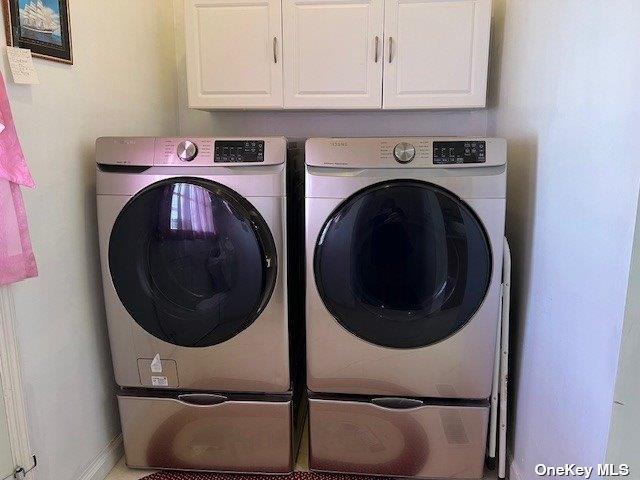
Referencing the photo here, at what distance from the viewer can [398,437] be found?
5.59ft

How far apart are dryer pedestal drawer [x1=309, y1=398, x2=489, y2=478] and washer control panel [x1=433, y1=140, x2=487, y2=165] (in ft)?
2.75

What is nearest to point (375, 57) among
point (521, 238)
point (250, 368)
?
point (521, 238)

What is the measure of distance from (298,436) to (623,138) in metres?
1.61

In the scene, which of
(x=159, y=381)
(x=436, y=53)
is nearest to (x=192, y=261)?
(x=159, y=381)

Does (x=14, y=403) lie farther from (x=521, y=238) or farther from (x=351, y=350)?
(x=521, y=238)

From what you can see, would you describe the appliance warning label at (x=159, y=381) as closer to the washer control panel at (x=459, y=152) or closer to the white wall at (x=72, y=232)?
the white wall at (x=72, y=232)

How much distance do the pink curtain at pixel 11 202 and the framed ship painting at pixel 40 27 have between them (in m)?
0.18

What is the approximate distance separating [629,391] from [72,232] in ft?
5.29

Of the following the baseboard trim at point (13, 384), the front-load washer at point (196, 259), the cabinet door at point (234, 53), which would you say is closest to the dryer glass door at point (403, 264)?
the front-load washer at point (196, 259)

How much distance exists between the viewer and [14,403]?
134cm

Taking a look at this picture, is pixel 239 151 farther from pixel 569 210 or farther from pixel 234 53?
pixel 569 210

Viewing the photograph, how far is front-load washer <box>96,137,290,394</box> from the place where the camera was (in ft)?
5.13

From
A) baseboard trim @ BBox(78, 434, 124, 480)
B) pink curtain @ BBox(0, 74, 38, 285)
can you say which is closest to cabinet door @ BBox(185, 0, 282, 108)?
pink curtain @ BBox(0, 74, 38, 285)

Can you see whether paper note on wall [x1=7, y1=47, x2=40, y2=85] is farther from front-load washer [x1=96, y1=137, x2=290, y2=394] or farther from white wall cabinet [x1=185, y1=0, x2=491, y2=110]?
white wall cabinet [x1=185, y1=0, x2=491, y2=110]
